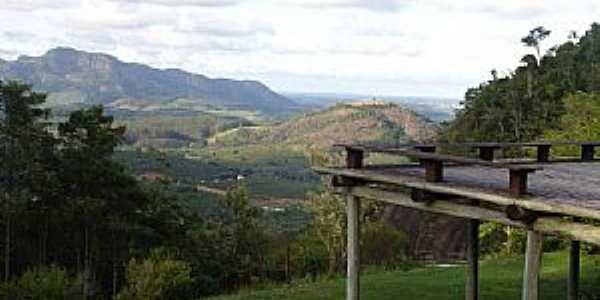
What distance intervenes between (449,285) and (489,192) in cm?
1361

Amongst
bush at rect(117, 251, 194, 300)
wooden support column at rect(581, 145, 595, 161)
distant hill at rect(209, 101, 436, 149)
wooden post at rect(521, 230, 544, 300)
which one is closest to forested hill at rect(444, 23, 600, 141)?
bush at rect(117, 251, 194, 300)

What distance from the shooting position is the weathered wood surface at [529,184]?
7.34 meters

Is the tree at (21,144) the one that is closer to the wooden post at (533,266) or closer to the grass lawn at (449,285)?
the grass lawn at (449,285)

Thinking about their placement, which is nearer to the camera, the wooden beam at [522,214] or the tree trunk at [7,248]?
the wooden beam at [522,214]

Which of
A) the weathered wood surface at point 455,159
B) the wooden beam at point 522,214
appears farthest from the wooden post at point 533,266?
the weathered wood surface at point 455,159

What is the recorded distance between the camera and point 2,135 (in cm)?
4450

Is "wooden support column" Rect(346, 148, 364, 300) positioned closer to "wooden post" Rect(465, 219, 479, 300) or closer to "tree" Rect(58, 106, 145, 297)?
"wooden post" Rect(465, 219, 479, 300)

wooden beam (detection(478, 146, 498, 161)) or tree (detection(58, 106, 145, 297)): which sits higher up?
wooden beam (detection(478, 146, 498, 161))

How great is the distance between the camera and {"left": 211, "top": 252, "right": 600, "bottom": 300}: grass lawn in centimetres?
1942

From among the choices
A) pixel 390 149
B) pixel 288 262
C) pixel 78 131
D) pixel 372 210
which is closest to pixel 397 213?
pixel 372 210

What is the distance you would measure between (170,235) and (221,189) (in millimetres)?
Result: 63445

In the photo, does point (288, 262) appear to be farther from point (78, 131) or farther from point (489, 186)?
point (489, 186)

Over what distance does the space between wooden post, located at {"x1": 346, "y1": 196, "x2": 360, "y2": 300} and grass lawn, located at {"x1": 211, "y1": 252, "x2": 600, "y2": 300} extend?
8.57 meters

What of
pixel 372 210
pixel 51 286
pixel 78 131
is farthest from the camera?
pixel 372 210
